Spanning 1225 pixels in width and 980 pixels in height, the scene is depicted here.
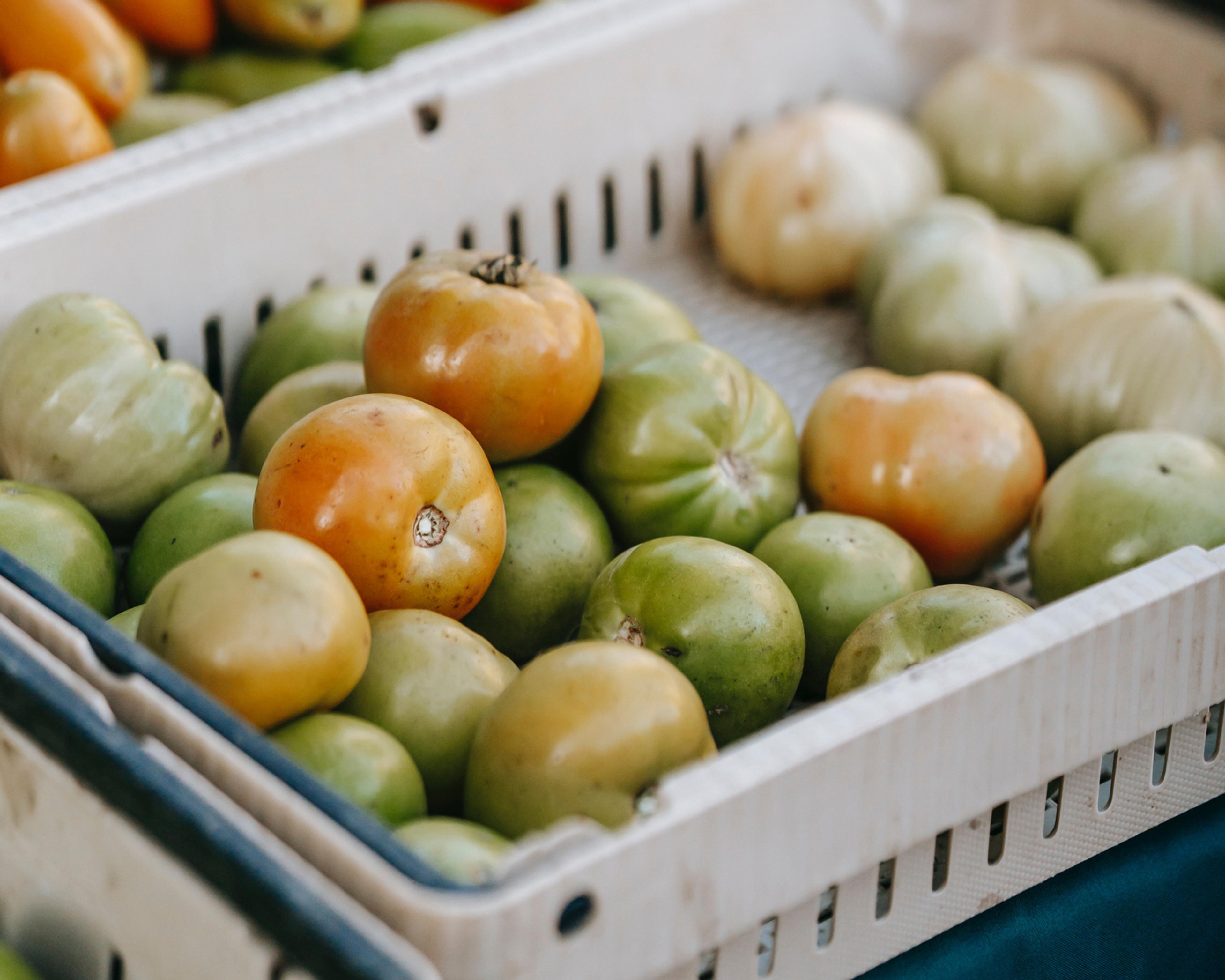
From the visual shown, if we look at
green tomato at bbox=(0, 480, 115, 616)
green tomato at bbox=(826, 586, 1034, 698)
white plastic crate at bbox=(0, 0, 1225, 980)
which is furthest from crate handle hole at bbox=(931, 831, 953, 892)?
green tomato at bbox=(0, 480, 115, 616)

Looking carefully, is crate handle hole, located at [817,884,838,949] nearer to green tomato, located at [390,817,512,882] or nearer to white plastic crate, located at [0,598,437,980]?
green tomato, located at [390,817,512,882]

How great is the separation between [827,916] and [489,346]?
46 centimetres

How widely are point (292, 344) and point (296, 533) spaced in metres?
0.44

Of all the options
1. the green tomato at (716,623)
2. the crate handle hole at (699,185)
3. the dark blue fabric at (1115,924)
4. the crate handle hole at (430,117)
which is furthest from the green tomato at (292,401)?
the crate handle hole at (699,185)

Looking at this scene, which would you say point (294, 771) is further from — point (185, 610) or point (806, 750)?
point (806, 750)

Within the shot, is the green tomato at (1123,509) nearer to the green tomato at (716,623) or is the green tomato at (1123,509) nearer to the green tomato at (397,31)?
the green tomato at (716,623)

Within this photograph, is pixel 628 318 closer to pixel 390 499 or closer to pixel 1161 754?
pixel 390 499

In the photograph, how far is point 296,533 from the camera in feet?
2.93

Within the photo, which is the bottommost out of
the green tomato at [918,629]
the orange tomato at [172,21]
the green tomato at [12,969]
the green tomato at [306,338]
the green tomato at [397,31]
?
the green tomato at [12,969]

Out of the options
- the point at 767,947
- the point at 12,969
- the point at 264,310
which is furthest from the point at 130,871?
the point at 264,310

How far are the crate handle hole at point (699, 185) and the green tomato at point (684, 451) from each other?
669 mm

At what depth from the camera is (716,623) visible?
0.95 m

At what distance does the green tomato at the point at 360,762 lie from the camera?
30.9 inches

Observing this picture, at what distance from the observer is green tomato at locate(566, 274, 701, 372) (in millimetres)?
1253
